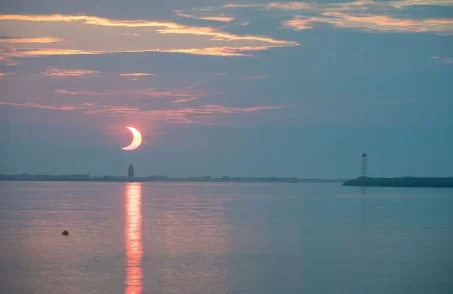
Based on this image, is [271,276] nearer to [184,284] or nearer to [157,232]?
[184,284]

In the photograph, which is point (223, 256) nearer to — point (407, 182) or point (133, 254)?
point (133, 254)

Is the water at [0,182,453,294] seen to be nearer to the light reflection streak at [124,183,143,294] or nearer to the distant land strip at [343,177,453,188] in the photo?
the light reflection streak at [124,183,143,294]

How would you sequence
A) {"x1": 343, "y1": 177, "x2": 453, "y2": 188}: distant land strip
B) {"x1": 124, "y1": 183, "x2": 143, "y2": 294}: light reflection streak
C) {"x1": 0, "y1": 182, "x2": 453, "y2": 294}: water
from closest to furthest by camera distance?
{"x1": 124, "y1": 183, "x2": 143, "y2": 294}: light reflection streak < {"x1": 0, "y1": 182, "x2": 453, "y2": 294}: water < {"x1": 343, "y1": 177, "x2": 453, "y2": 188}: distant land strip

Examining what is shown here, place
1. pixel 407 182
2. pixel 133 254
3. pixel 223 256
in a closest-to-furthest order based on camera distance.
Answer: pixel 223 256 → pixel 133 254 → pixel 407 182

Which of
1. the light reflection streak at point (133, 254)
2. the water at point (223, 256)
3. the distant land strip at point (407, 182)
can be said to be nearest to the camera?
the light reflection streak at point (133, 254)

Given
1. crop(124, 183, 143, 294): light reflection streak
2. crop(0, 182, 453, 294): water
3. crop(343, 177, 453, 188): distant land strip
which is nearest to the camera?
crop(124, 183, 143, 294): light reflection streak

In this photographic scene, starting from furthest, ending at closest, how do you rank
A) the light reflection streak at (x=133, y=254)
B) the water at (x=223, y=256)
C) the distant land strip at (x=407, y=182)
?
1. the distant land strip at (x=407, y=182)
2. the water at (x=223, y=256)
3. the light reflection streak at (x=133, y=254)

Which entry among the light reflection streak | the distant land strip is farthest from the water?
the distant land strip

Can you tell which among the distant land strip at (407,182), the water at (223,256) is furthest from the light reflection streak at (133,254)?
the distant land strip at (407,182)

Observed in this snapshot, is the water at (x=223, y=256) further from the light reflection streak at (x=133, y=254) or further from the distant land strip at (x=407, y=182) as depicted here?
the distant land strip at (x=407, y=182)

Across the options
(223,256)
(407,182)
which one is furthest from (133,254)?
(407,182)

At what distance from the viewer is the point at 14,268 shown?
1003 inches

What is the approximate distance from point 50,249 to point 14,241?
418cm

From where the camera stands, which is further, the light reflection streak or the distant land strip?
the distant land strip
